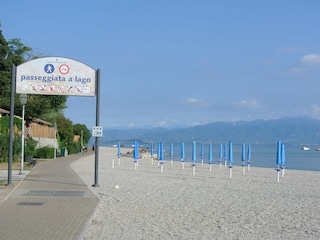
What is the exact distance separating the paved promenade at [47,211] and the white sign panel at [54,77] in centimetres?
352

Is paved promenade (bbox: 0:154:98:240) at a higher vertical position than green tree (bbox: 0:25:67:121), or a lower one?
lower

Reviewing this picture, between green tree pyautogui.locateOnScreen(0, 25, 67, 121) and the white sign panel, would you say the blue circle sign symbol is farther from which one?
green tree pyautogui.locateOnScreen(0, 25, 67, 121)

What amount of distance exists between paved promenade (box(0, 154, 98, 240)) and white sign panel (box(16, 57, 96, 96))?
3519mm

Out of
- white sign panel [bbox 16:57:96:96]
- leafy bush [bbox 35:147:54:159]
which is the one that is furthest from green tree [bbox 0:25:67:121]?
white sign panel [bbox 16:57:96:96]

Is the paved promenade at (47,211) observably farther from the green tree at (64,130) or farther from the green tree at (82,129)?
the green tree at (82,129)

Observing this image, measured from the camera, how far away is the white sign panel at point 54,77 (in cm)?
1833

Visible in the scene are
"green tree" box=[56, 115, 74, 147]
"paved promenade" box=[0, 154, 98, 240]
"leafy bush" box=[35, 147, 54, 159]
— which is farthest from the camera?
"green tree" box=[56, 115, 74, 147]

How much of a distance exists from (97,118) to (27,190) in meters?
3.74

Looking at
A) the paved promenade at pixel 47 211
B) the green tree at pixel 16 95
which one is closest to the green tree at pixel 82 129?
the green tree at pixel 16 95

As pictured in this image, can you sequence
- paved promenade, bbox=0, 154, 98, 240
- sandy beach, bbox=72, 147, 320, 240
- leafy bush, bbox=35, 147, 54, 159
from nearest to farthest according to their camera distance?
1. paved promenade, bbox=0, 154, 98, 240
2. sandy beach, bbox=72, 147, 320, 240
3. leafy bush, bbox=35, 147, 54, 159

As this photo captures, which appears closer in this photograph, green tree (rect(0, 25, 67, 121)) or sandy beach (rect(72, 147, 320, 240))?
sandy beach (rect(72, 147, 320, 240))

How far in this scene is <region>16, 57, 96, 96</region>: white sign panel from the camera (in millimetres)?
18328

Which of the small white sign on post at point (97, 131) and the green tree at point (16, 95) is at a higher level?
the green tree at point (16, 95)

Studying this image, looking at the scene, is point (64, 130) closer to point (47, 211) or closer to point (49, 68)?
point (49, 68)
